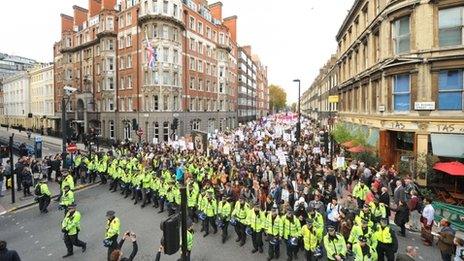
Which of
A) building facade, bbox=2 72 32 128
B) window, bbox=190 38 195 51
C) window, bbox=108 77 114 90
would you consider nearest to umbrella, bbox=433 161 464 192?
window, bbox=190 38 195 51

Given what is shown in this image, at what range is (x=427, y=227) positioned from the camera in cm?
1203

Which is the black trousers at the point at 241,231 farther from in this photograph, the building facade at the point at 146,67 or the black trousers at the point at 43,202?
the building facade at the point at 146,67

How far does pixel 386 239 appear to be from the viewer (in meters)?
9.52

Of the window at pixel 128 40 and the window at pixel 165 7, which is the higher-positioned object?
the window at pixel 165 7

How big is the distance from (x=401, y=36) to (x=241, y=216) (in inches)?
587

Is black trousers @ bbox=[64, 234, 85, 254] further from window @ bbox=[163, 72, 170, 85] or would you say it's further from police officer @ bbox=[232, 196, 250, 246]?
window @ bbox=[163, 72, 170, 85]

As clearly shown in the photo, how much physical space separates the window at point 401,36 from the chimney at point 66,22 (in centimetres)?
5766

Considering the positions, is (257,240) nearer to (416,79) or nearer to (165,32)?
(416,79)

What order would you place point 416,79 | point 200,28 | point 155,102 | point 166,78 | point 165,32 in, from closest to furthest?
point 416,79
point 165,32
point 155,102
point 166,78
point 200,28

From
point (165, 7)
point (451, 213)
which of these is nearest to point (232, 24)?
point (165, 7)

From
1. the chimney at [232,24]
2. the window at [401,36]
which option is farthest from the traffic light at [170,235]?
the chimney at [232,24]

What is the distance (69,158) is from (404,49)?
79.4 ft

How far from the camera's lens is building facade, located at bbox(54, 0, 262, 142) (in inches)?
1622

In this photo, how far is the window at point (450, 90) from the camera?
16.8m
